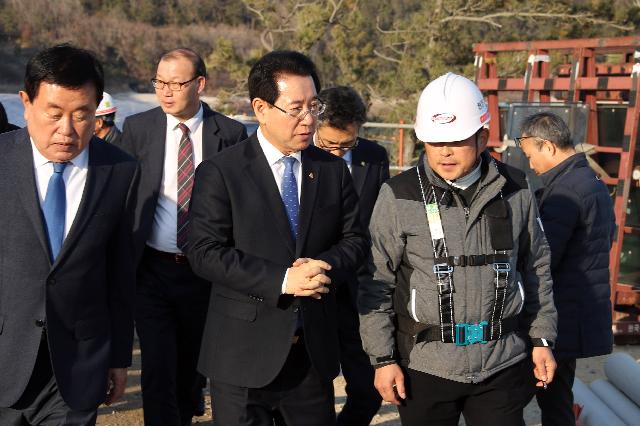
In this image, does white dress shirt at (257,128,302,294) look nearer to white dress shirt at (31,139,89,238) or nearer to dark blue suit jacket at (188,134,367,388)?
dark blue suit jacket at (188,134,367,388)

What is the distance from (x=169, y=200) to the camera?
13.4 ft

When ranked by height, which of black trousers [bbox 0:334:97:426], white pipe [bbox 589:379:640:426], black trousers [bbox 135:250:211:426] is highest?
black trousers [bbox 0:334:97:426]

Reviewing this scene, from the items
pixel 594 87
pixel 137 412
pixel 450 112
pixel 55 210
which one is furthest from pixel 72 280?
pixel 594 87

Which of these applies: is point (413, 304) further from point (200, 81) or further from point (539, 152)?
point (200, 81)

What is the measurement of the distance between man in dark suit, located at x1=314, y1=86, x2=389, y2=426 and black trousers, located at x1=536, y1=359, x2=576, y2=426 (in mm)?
864

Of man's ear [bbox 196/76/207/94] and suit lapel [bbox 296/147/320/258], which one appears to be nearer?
suit lapel [bbox 296/147/320/258]

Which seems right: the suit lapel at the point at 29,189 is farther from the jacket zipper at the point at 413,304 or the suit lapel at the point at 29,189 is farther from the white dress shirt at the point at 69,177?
the jacket zipper at the point at 413,304

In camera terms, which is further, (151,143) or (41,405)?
(151,143)

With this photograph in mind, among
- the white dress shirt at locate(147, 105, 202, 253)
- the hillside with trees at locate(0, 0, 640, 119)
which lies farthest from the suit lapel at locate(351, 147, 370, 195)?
the hillside with trees at locate(0, 0, 640, 119)

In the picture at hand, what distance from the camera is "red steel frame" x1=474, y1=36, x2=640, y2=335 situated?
6.95 meters

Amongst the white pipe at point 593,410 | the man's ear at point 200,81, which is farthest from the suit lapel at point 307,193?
the white pipe at point 593,410

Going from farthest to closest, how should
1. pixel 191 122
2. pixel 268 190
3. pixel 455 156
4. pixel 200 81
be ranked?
pixel 200 81, pixel 191 122, pixel 268 190, pixel 455 156

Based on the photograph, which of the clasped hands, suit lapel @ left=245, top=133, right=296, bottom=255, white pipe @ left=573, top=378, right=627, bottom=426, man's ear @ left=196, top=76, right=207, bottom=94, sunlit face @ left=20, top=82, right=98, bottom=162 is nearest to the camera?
sunlit face @ left=20, top=82, right=98, bottom=162

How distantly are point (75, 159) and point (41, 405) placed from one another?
82 centimetres
